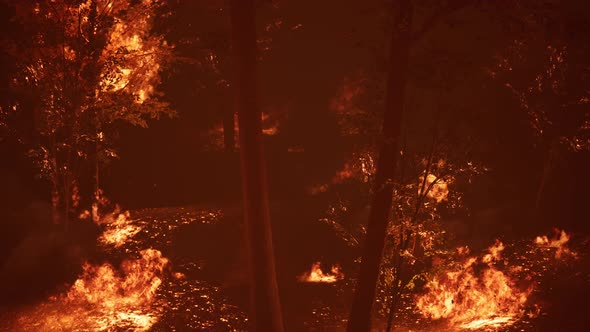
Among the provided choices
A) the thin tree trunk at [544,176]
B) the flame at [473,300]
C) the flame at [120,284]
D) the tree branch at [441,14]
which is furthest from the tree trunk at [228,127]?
the tree branch at [441,14]

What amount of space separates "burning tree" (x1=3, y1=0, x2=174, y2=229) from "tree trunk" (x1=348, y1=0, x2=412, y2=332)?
376 inches

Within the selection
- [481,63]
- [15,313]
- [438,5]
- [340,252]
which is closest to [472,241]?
[340,252]

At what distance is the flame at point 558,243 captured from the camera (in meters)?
14.4

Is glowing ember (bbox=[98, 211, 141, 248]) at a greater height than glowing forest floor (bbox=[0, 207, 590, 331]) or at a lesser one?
greater

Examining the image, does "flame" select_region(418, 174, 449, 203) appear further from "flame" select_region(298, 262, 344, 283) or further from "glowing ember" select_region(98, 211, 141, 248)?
"glowing ember" select_region(98, 211, 141, 248)

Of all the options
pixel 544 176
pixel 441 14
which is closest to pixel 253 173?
pixel 441 14

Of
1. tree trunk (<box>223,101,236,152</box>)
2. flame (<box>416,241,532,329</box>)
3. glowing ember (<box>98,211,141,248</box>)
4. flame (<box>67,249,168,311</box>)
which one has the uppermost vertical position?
tree trunk (<box>223,101,236,152</box>)

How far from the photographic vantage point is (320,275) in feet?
46.6

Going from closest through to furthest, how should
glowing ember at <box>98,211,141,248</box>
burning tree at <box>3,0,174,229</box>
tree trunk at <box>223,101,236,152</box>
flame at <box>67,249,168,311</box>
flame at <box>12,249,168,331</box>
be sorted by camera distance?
flame at <box>12,249,168,331</box>
flame at <box>67,249,168,311</box>
burning tree at <box>3,0,174,229</box>
glowing ember at <box>98,211,141,248</box>
tree trunk at <box>223,101,236,152</box>

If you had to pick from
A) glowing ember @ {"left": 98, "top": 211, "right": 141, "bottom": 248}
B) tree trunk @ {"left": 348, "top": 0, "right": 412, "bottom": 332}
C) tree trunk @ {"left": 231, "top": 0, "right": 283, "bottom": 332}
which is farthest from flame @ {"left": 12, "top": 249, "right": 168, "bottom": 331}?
tree trunk @ {"left": 348, "top": 0, "right": 412, "bottom": 332}

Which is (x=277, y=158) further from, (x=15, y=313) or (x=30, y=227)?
(x=15, y=313)

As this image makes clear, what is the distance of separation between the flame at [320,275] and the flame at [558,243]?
6592mm

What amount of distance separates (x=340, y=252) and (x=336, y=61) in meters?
Result: 13.9

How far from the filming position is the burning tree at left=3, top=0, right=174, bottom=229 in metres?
13.1
